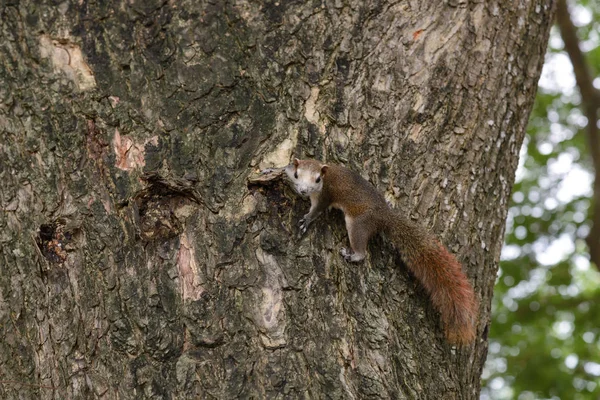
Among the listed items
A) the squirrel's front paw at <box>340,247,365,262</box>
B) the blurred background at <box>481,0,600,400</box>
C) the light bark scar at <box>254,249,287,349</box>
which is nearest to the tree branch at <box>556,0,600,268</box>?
the blurred background at <box>481,0,600,400</box>

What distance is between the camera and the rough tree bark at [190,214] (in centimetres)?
238

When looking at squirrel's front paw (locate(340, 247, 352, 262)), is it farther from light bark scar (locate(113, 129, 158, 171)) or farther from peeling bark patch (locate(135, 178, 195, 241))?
light bark scar (locate(113, 129, 158, 171))

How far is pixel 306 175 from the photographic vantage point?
9.07ft

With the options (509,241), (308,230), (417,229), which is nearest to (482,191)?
(417,229)

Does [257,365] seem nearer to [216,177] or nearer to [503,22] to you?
[216,177]

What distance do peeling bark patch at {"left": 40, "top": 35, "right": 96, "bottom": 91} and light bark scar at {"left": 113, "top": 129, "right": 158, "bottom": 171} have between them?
0.22 meters

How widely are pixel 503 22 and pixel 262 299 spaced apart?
1.70 meters

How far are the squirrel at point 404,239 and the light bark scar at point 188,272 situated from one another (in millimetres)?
485

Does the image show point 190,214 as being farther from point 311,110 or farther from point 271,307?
point 311,110

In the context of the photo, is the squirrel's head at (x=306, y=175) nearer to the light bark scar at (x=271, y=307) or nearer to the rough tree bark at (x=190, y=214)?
the rough tree bark at (x=190, y=214)

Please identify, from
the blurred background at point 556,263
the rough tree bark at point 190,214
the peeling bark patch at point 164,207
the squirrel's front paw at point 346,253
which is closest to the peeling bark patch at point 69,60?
the rough tree bark at point 190,214

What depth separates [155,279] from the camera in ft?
7.93

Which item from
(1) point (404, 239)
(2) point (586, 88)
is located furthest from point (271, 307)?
(2) point (586, 88)

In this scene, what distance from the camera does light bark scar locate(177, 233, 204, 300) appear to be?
2.41m
